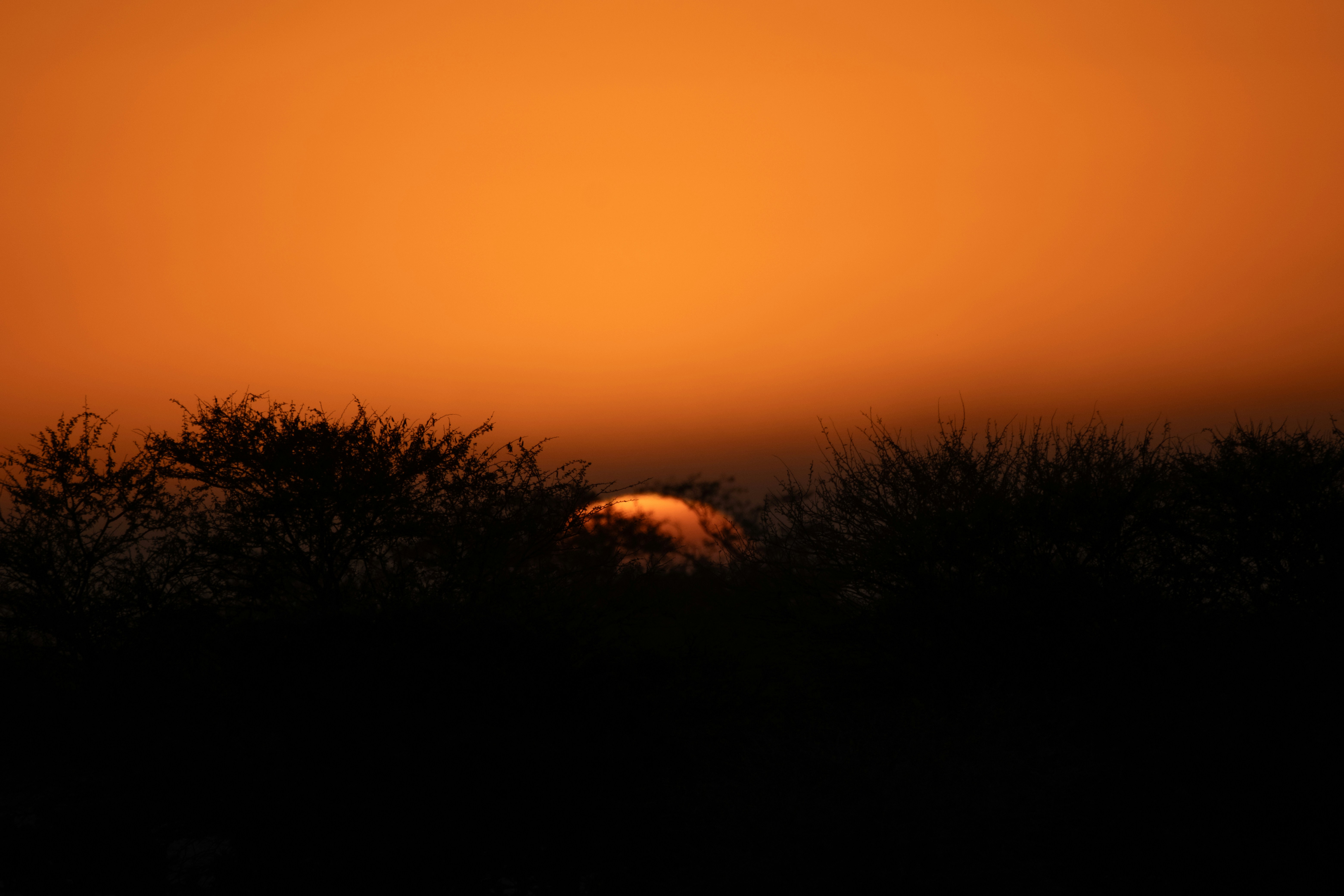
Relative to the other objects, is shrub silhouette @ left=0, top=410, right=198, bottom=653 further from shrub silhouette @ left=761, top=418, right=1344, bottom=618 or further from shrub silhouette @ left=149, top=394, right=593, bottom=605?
shrub silhouette @ left=761, top=418, right=1344, bottom=618

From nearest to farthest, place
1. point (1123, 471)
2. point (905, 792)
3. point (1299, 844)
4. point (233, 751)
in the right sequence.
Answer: point (905, 792), point (233, 751), point (1299, 844), point (1123, 471)

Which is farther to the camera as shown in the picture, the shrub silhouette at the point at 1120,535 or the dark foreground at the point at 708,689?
the shrub silhouette at the point at 1120,535

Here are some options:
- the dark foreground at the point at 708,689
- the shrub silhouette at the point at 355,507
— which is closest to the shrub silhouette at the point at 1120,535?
the dark foreground at the point at 708,689

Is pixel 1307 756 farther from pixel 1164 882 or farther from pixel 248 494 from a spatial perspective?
pixel 248 494

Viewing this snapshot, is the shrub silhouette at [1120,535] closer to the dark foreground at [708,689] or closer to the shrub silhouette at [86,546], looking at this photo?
the dark foreground at [708,689]

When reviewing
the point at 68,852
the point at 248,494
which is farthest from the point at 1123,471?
the point at 68,852

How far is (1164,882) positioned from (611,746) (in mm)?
8638

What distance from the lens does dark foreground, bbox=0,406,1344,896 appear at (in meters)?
12.5

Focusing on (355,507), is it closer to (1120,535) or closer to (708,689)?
(708,689)

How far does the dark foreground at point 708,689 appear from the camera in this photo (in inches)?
493

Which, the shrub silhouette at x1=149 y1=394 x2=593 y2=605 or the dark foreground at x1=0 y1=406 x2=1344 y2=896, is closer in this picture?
the dark foreground at x1=0 y1=406 x2=1344 y2=896

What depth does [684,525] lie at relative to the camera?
71.9 metres

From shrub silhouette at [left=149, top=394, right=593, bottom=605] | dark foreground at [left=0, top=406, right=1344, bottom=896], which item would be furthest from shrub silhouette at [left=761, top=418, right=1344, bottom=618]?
shrub silhouette at [left=149, top=394, right=593, bottom=605]

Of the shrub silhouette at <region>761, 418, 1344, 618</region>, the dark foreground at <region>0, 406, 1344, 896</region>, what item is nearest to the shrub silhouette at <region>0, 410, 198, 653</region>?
the dark foreground at <region>0, 406, 1344, 896</region>
